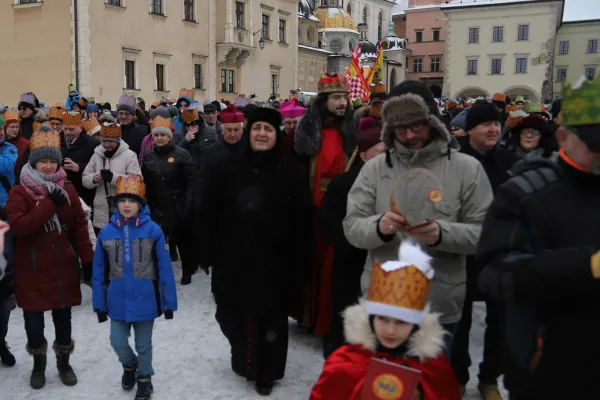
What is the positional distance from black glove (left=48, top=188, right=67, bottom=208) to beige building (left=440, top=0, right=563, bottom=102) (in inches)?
2152

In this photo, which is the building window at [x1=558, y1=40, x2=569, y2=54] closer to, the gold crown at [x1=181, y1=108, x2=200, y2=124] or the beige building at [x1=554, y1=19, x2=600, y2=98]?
the beige building at [x1=554, y1=19, x2=600, y2=98]

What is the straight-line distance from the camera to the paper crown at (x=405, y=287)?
95.0 inches

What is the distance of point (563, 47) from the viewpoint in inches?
2393

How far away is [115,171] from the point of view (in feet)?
21.5

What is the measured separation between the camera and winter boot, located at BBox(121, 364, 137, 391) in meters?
4.34

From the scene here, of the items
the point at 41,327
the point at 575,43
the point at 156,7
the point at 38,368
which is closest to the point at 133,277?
the point at 41,327

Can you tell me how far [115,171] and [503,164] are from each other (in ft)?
14.0

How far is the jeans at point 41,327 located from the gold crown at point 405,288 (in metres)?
2.97

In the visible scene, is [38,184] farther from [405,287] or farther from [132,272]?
[405,287]

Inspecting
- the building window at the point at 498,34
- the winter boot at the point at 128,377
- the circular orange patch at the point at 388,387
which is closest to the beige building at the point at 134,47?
the winter boot at the point at 128,377

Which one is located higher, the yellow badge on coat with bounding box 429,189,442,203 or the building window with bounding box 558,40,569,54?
the building window with bounding box 558,40,569,54

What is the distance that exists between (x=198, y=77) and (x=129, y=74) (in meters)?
5.18

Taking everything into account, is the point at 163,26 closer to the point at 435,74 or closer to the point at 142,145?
the point at 142,145

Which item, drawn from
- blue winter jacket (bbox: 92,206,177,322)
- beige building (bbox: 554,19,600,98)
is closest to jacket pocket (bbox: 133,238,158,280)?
blue winter jacket (bbox: 92,206,177,322)
